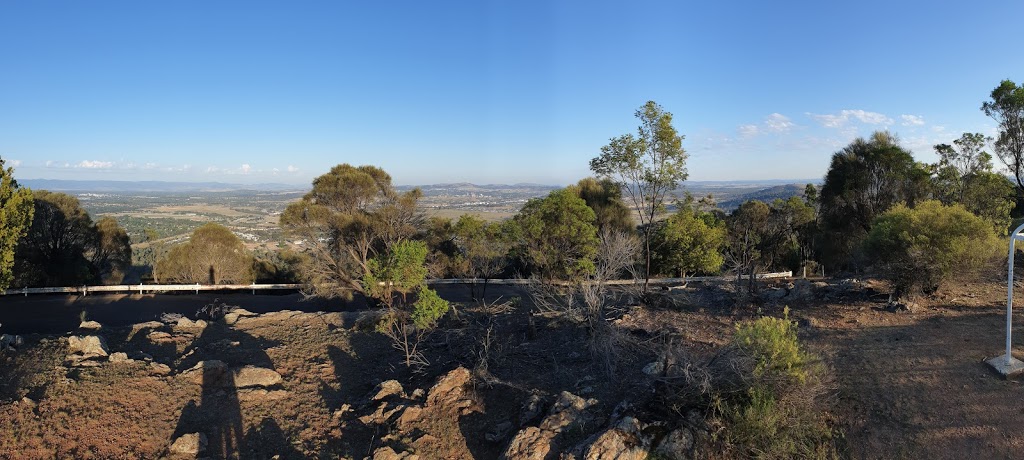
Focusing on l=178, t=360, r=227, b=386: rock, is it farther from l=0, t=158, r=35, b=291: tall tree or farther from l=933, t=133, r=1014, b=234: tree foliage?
l=933, t=133, r=1014, b=234: tree foliage

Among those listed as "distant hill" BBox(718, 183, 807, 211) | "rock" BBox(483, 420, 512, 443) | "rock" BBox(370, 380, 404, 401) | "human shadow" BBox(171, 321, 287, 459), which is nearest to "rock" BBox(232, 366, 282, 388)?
"human shadow" BBox(171, 321, 287, 459)

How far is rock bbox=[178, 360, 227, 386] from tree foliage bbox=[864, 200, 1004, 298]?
14318 mm

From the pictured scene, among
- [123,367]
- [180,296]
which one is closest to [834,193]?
[123,367]

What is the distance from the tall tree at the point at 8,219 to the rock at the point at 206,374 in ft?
12.9

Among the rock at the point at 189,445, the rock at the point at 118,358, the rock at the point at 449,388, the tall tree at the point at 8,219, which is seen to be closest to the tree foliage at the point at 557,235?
the rock at the point at 449,388

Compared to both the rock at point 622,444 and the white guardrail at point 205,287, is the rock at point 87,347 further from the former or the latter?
the rock at point 622,444

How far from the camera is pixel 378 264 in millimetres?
9500

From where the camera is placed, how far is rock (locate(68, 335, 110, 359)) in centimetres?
1023

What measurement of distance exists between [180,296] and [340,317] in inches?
356

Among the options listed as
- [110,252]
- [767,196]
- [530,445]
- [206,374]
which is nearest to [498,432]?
[530,445]

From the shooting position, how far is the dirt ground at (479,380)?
22.1 ft

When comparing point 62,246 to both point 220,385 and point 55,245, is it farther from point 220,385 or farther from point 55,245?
point 220,385

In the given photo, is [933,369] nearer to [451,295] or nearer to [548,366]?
[548,366]

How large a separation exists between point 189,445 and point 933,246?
1430 centimetres
